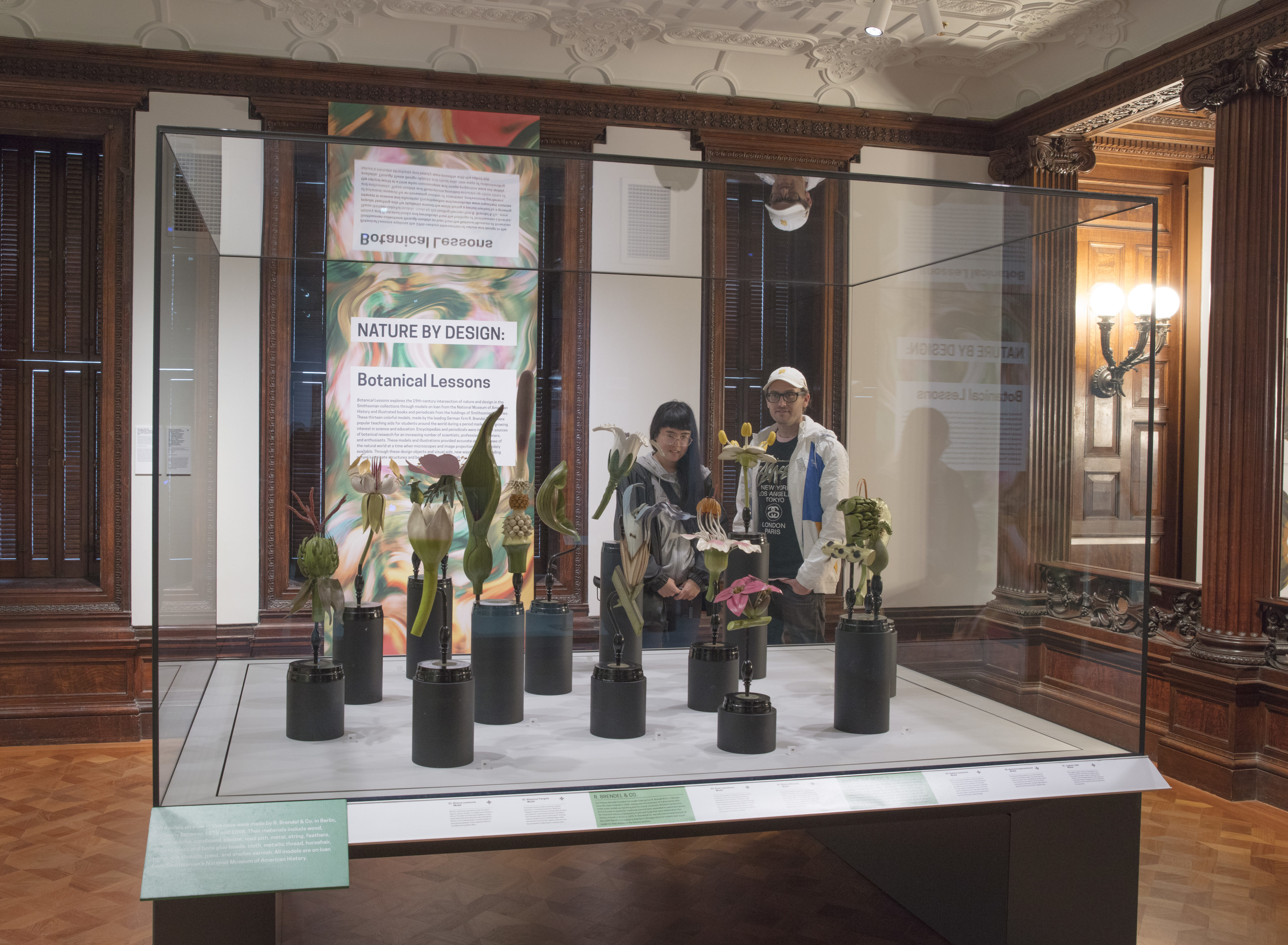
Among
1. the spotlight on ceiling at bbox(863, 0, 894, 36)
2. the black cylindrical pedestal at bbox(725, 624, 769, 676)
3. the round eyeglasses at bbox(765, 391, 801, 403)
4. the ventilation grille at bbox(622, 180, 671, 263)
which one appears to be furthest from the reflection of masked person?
the spotlight on ceiling at bbox(863, 0, 894, 36)

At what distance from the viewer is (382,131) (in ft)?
15.1

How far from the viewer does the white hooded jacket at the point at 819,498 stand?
2.13 meters

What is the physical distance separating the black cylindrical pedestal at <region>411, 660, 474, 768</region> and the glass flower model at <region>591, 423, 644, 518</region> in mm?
404

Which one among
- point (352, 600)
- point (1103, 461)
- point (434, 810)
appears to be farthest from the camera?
point (1103, 461)

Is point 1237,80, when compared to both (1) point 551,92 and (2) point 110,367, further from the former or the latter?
(2) point 110,367

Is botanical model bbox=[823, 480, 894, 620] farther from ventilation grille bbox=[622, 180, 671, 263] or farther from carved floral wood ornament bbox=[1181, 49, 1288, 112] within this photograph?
carved floral wood ornament bbox=[1181, 49, 1288, 112]

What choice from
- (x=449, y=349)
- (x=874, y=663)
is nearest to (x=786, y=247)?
(x=449, y=349)

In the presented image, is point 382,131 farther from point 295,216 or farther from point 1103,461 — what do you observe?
point 1103,461

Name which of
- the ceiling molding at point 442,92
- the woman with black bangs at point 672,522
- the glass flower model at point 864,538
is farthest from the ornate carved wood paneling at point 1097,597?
the ceiling molding at point 442,92

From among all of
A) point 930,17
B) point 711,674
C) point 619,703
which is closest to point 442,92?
point 930,17

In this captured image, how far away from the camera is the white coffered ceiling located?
14.4 feet

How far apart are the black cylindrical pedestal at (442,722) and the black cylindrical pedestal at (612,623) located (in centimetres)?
34

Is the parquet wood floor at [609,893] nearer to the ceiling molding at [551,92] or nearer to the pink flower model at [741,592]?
the pink flower model at [741,592]

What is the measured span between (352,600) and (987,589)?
131 cm
